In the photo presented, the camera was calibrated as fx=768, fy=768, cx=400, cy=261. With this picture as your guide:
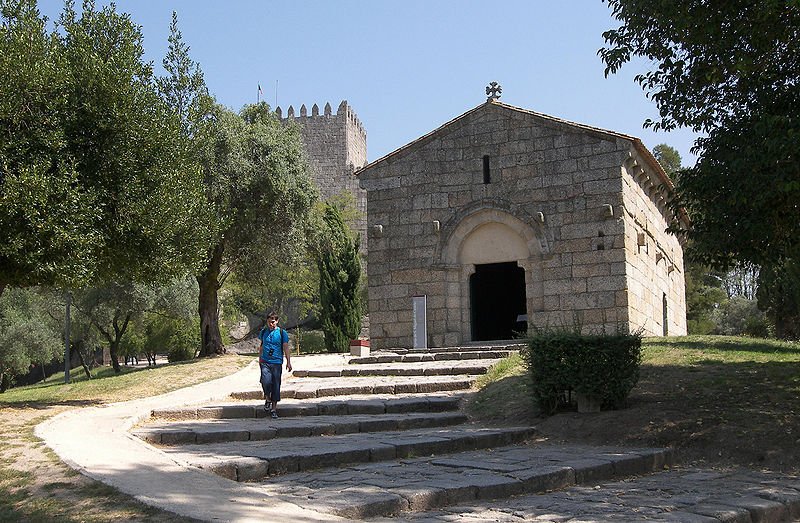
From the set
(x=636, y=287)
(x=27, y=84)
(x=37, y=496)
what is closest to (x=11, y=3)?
(x=27, y=84)

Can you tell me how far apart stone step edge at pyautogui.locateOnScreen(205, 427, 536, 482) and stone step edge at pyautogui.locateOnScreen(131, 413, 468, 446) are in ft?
4.57

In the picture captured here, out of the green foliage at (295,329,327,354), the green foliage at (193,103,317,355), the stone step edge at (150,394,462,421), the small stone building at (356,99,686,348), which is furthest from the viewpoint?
the green foliage at (295,329,327,354)

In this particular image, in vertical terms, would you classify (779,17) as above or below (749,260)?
above

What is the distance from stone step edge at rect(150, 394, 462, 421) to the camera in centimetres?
1162

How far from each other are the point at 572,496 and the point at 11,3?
12.5 m

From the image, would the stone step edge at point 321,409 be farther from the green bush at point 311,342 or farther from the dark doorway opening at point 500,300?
the green bush at point 311,342

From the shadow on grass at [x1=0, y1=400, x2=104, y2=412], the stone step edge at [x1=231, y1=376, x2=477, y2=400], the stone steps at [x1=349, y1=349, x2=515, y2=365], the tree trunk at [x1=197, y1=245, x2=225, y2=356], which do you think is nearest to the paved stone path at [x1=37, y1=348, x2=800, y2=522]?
the stone step edge at [x1=231, y1=376, x2=477, y2=400]

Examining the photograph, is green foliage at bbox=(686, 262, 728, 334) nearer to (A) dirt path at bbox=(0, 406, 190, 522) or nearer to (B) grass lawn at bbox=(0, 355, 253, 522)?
(B) grass lawn at bbox=(0, 355, 253, 522)

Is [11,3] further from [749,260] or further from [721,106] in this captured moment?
[749,260]

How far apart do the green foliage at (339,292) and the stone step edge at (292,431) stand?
58.3 feet

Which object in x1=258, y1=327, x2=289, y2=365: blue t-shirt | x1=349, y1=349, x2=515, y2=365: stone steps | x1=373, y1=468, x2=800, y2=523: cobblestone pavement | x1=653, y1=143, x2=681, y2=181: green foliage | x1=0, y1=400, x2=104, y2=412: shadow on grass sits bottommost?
x1=373, y1=468, x2=800, y2=523: cobblestone pavement

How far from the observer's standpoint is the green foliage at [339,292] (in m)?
29.0

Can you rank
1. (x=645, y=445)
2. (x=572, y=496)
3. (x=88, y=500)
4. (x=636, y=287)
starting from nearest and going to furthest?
1. (x=88, y=500)
2. (x=572, y=496)
3. (x=645, y=445)
4. (x=636, y=287)

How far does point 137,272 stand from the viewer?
14469mm
